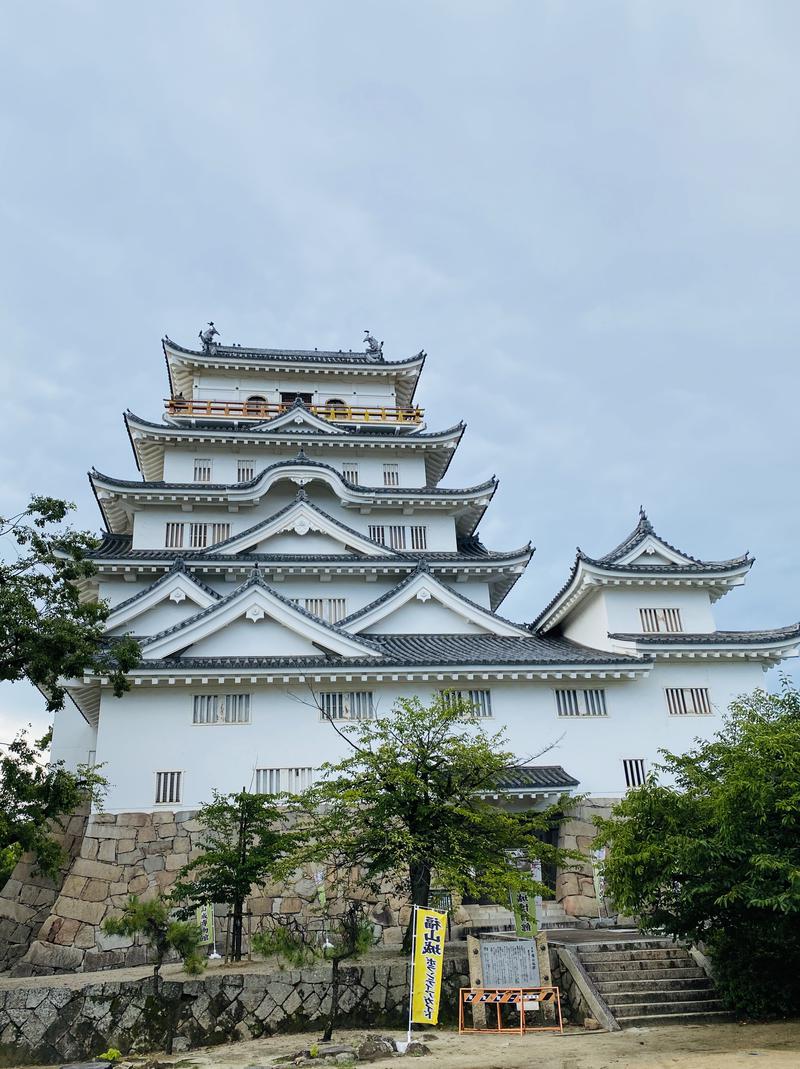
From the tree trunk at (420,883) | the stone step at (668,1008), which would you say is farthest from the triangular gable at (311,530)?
the stone step at (668,1008)

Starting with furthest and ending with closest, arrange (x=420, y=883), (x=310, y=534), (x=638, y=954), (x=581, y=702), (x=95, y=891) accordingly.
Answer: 1. (x=310, y=534)
2. (x=581, y=702)
3. (x=95, y=891)
4. (x=638, y=954)
5. (x=420, y=883)

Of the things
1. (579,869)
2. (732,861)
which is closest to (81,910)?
(579,869)

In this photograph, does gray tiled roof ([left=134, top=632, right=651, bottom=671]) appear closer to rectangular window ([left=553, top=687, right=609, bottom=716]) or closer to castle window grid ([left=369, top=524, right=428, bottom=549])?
rectangular window ([left=553, top=687, right=609, bottom=716])

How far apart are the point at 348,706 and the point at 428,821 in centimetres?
648

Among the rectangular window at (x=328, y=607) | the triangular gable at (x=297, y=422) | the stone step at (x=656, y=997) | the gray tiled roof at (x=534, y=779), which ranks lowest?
the stone step at (x=656, y=997)

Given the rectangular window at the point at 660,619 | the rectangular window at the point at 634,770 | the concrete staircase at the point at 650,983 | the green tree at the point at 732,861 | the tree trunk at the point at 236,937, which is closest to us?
the green tree at the point at 732,861

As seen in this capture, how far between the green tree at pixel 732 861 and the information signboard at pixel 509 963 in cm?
184

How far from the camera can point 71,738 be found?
885 inches

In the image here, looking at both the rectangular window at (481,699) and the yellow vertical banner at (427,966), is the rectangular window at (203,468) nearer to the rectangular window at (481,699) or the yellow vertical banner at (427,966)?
the rectangular window at (481,699)

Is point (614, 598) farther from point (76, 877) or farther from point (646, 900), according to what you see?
point (76, 877)

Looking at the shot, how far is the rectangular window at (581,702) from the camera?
20.6m

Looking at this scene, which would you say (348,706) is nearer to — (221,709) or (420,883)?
(221,709)

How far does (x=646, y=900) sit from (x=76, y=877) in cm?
1169

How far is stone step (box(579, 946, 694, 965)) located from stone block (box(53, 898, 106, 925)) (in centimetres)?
970
